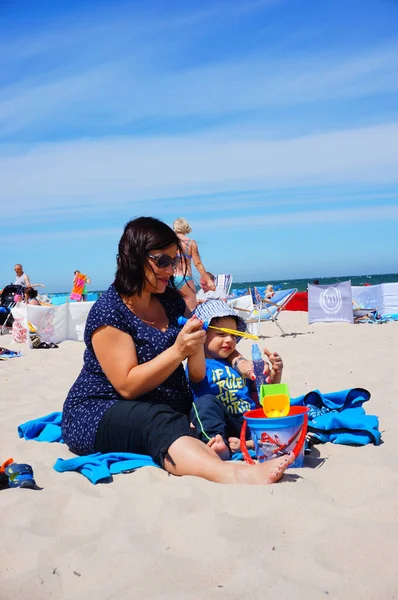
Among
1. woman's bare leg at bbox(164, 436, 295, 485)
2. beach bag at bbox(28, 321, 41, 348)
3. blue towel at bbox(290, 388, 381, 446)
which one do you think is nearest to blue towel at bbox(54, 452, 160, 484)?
woman's bare leg at bbox(164, 436, 295, 485)

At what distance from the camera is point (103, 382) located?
3117mm

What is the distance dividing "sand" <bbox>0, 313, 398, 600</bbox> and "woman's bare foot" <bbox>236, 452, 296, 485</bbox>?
0.17ft

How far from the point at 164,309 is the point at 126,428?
741 millimetres

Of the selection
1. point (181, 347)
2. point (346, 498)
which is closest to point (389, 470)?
point (346, 498)

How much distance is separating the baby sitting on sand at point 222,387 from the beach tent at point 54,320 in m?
6.78

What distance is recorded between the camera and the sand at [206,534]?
1794 mm

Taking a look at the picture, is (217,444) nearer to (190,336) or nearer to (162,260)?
(190,336)

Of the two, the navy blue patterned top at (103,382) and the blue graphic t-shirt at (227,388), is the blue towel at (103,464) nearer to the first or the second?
the navy blue patterned top at (103,382)

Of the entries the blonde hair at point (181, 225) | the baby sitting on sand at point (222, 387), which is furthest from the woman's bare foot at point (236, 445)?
the blonde hair at point (181, 225)

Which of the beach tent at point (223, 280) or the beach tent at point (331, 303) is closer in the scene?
the beach tent at point (331, 303)

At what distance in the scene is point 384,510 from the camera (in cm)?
229

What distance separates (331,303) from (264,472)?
11533 mm

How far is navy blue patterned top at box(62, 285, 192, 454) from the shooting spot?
306 cm

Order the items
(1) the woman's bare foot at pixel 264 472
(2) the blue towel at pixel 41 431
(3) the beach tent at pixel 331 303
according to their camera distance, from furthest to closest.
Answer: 1. (3) the beach tent at pixel 331 303
2. (2) the blue towel at pixel 41 431
3. (1) the woman's bare foot at pixel 264 472
